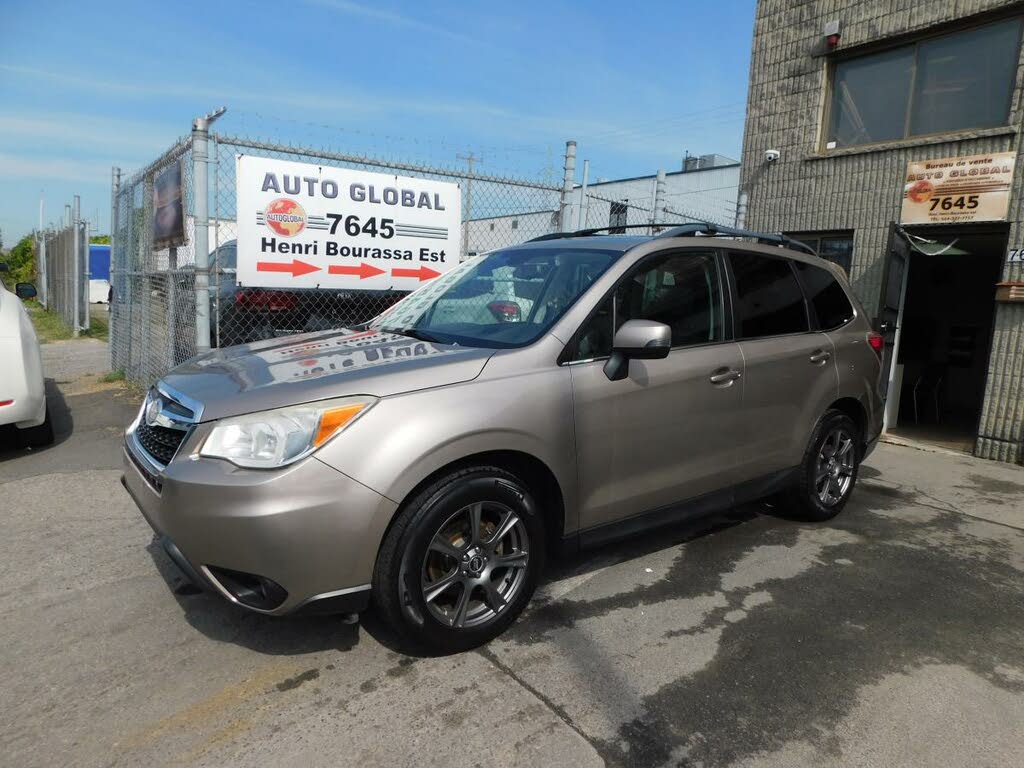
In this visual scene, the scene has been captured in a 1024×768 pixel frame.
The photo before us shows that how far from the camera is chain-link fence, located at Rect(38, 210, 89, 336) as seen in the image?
573 inches

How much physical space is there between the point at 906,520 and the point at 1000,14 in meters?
5.06

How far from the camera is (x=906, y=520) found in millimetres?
4938

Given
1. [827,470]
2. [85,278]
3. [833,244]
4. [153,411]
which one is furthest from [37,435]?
[85,278]

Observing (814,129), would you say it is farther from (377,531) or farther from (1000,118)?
(377,531)

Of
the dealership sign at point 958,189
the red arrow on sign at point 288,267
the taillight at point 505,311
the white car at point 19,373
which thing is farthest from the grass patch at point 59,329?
the dealership sign at point 958,189

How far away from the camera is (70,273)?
15602 millimetres

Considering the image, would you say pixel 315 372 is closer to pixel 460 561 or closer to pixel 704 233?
pixel 460 561

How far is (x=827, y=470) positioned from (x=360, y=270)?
4191 millimetres

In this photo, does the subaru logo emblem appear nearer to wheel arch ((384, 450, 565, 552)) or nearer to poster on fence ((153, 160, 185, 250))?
wheel arch ((384, 450, 565, 552))

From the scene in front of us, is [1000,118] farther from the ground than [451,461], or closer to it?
farther from the ground

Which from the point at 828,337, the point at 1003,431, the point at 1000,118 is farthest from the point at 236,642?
the point at 1000,118

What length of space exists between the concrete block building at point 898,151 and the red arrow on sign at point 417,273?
4.22m

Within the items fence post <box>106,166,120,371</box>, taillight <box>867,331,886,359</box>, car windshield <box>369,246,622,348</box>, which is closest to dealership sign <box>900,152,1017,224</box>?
taillight <box>867,331,886,359</box>

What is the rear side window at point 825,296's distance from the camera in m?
4.45
